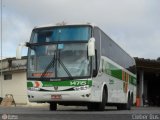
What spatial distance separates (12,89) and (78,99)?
112 feet

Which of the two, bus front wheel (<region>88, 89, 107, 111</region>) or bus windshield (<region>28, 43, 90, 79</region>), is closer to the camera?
bus windshield (<region>28, 43, 90, 79</region>)

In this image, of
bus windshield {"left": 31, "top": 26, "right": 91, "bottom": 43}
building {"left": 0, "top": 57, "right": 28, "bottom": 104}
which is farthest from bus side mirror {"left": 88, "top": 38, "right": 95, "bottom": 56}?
building {"left": 0, "top": 57, "right": 28, "bottom": 104}

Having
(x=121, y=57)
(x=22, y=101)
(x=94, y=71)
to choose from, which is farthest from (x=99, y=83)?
(x=22, y=101)

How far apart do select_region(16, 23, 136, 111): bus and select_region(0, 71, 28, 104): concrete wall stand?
30520 mm

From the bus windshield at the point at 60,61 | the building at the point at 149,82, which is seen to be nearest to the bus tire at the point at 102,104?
the bus windshield at the point at 60,61

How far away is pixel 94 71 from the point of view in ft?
67.2

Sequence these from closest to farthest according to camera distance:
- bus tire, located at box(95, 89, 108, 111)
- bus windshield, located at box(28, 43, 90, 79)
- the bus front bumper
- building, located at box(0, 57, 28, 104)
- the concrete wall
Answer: the bus front bumper
bus windshield, located at box(28, 43, 90, 79)
bus tire, located at box(95, 89, 108, 111)
building, located at box(0, 57, 28, 104)
the concrete wall

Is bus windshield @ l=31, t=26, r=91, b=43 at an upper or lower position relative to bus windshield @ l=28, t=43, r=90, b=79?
upper

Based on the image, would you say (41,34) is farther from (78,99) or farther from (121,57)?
(121,57)

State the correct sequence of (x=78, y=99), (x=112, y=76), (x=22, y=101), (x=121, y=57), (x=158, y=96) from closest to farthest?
(x=78, y=99)
(x=112, y=76)
(x=121, y=57)
(x=22, y=101)
(x=158, y=96)

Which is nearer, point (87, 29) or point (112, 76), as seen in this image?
point (87, 29)

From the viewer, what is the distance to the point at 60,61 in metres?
20.4

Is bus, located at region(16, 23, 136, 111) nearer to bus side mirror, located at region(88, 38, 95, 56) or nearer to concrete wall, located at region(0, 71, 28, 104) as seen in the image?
bus side mirror, located at region(88, 38, 95, 56)

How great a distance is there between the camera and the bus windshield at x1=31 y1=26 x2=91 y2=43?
67.9 ft
